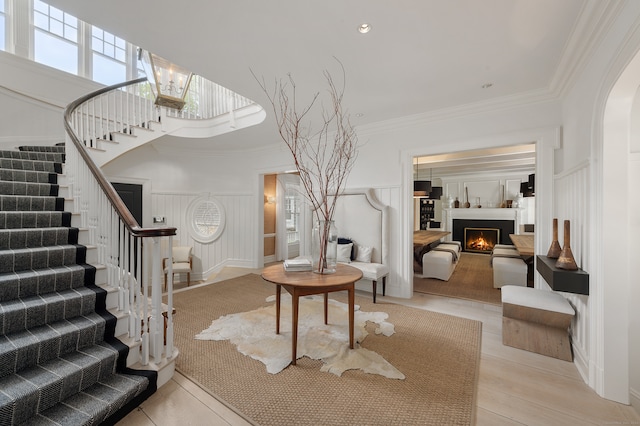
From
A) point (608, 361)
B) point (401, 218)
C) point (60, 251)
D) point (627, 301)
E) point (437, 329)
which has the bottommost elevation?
point (437, 329)

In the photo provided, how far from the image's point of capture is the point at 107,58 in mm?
5133

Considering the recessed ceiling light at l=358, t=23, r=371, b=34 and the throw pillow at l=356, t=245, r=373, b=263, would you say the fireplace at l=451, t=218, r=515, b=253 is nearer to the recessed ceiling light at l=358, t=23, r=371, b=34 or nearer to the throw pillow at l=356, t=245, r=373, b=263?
the throw pillow at l=356, t=245, r=373, b=263

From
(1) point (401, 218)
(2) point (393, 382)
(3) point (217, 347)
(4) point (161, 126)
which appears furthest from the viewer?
(4) point (161, 126)

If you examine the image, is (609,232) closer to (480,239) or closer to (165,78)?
(165,78)

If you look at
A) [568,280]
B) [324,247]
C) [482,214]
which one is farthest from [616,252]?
[482,214]

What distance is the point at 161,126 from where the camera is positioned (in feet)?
14.3

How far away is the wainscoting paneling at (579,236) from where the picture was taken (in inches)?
81.4

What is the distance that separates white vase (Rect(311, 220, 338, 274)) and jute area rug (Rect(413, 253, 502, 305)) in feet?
7.97

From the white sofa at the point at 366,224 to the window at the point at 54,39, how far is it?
17.5 ft

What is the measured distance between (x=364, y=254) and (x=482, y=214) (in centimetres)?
607

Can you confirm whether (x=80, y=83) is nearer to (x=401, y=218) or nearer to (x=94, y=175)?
(x=94, y=175)

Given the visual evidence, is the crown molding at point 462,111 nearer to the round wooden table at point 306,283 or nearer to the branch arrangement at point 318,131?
the branch arrangement at point 318,131

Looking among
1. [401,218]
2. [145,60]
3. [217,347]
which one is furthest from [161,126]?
[401,218]

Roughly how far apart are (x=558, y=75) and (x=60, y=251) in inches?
194
